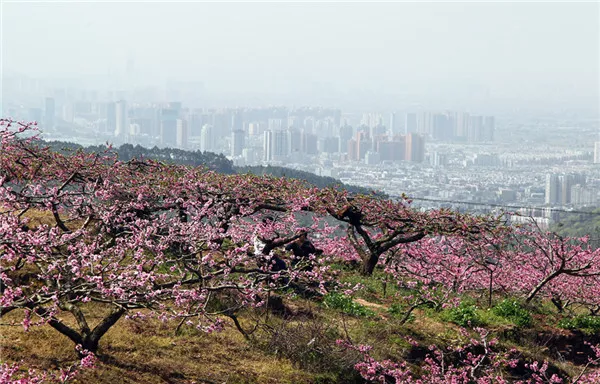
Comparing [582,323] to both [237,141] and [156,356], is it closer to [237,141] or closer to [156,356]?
[156,356]

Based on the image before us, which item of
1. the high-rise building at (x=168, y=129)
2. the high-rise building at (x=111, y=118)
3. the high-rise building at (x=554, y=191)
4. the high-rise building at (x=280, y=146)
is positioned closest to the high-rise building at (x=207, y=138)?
the high-rise building at (x=168, y=129)

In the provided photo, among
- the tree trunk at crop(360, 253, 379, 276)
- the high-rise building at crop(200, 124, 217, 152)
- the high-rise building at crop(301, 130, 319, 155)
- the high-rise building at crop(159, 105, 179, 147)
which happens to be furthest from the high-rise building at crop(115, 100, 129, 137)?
the tree trunk at crop(360, 253, 379, 276)

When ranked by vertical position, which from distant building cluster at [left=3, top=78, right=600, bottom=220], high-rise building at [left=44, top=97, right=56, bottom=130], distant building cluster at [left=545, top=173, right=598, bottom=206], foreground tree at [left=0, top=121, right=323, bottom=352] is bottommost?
distant building cluster at [left=545, top=173, right=598, bottom=206]

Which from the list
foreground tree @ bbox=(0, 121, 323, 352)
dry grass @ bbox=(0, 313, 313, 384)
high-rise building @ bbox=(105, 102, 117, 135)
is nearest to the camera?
foreground tree @ bbox=(0, 121, 323, 352)

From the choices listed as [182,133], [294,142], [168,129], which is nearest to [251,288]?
[294,142]

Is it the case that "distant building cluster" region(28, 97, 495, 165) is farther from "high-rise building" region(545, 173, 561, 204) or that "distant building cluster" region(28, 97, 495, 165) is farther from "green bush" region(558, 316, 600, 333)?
"green bush" region(558, 316, 600, 333)

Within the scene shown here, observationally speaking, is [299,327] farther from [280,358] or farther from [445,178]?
[445,178]

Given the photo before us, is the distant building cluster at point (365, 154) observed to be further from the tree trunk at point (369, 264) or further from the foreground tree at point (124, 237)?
the foreground tree at point (124, 237)
